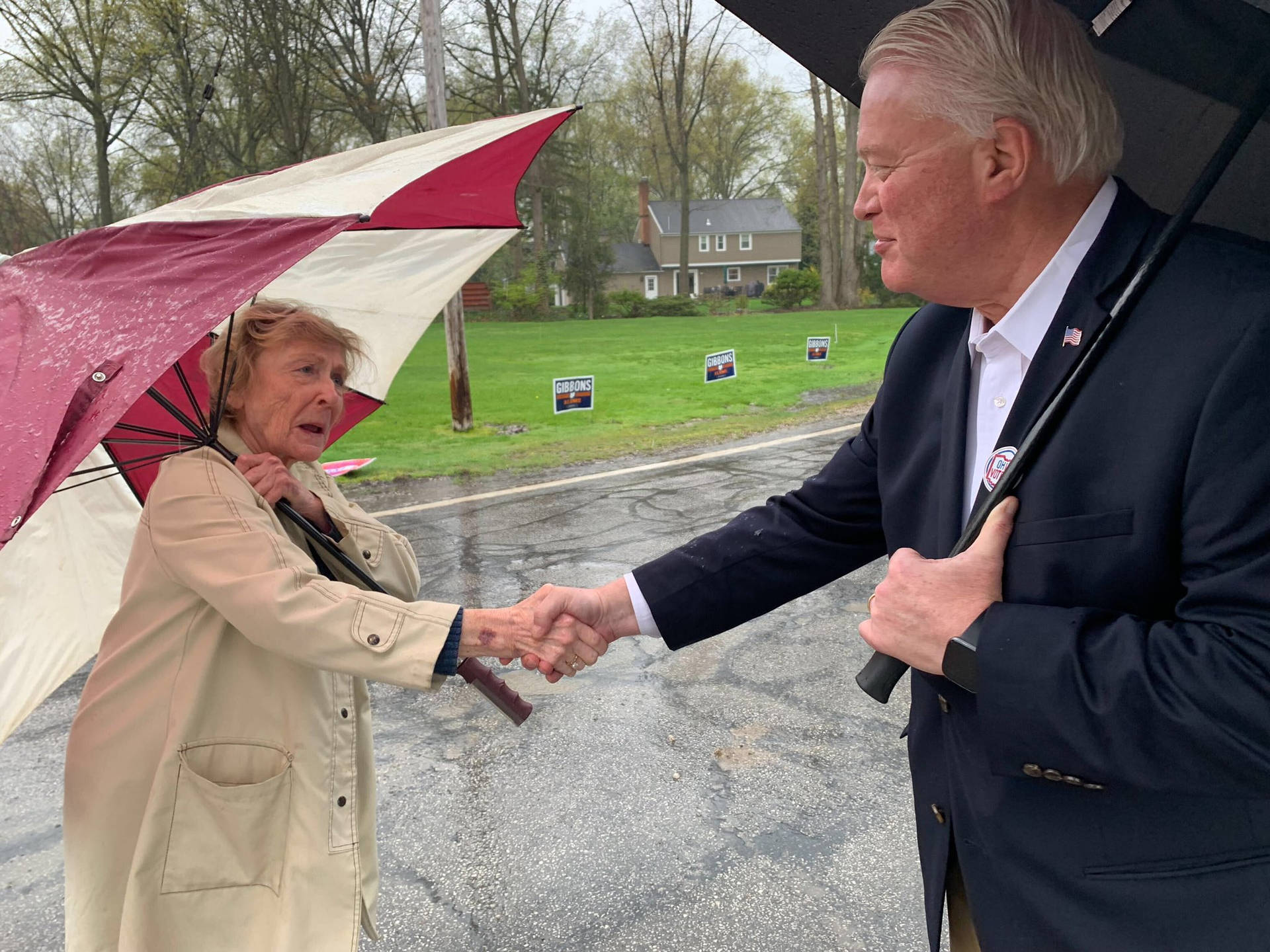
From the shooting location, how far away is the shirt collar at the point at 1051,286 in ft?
5.36

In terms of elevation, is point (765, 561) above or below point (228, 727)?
above

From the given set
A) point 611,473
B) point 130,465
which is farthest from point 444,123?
point 130,465

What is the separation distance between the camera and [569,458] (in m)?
10.5

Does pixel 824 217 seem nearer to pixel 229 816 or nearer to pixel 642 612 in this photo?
pixel 642 612

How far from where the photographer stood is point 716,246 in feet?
227

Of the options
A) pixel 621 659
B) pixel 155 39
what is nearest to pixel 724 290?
pixel 155 39

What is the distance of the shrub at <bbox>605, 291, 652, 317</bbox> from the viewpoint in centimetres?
4275

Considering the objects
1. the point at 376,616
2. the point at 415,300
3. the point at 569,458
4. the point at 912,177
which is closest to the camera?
the point at 912,177

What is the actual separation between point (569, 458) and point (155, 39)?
26.7 metres

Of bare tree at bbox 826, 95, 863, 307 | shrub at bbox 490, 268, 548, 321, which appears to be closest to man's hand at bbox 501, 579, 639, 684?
shrub at bbox 490, 268, 548, 321

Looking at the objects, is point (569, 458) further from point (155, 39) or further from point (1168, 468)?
Answer: point (155, 39)

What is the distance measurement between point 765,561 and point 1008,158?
1.12 metres

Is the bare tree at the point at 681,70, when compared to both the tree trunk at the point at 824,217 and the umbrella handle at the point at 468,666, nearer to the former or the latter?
the tree trunk at the point at 824,217

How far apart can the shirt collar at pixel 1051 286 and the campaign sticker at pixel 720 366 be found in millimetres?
12867
